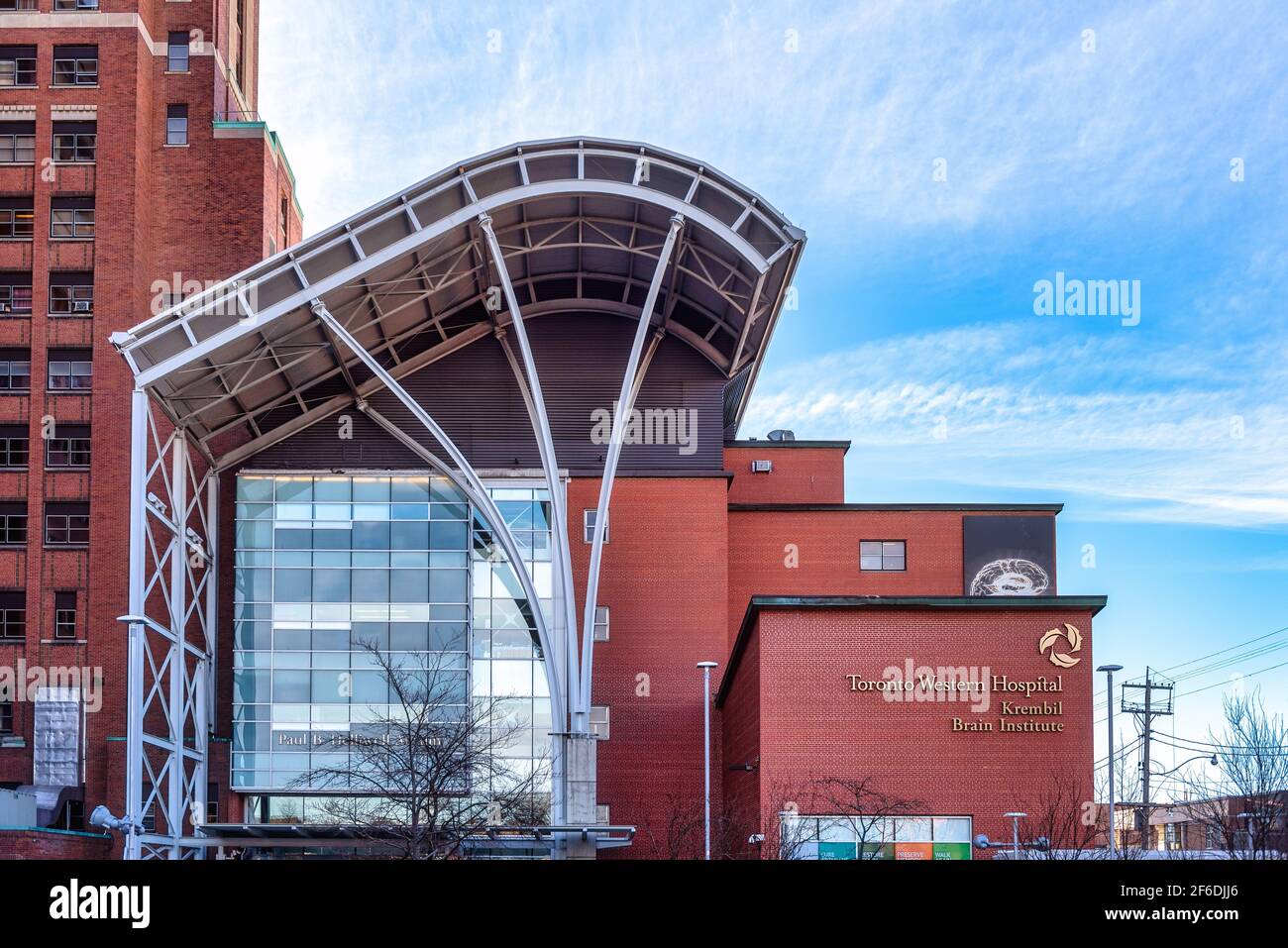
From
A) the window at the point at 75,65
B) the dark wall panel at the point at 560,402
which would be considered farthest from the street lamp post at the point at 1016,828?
the window at the point at 75,65

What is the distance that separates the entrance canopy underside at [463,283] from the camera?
144ft

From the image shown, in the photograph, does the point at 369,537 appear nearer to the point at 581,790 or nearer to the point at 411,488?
the point at 411,488

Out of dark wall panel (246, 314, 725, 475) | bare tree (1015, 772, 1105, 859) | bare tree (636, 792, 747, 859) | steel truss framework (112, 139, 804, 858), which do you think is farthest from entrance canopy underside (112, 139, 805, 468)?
bare tree (1015, 772, 1105, 859)

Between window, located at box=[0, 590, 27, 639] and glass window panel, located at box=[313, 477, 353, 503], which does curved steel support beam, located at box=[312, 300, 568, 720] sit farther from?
window, located at box=[0, 590, 27, 639]

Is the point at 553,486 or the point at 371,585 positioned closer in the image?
the point at 553,486

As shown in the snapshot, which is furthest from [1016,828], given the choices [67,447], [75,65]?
[75,65]

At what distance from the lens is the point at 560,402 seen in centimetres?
5206

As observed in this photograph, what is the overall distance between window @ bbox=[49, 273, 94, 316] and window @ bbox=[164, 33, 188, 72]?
8.94m

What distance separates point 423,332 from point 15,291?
51.3 feet

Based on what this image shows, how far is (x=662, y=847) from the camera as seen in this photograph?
4684cm

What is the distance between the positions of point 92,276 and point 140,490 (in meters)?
13.5

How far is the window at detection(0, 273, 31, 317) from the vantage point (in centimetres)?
5362

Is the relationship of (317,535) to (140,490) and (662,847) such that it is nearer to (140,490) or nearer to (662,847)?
(140,490)
